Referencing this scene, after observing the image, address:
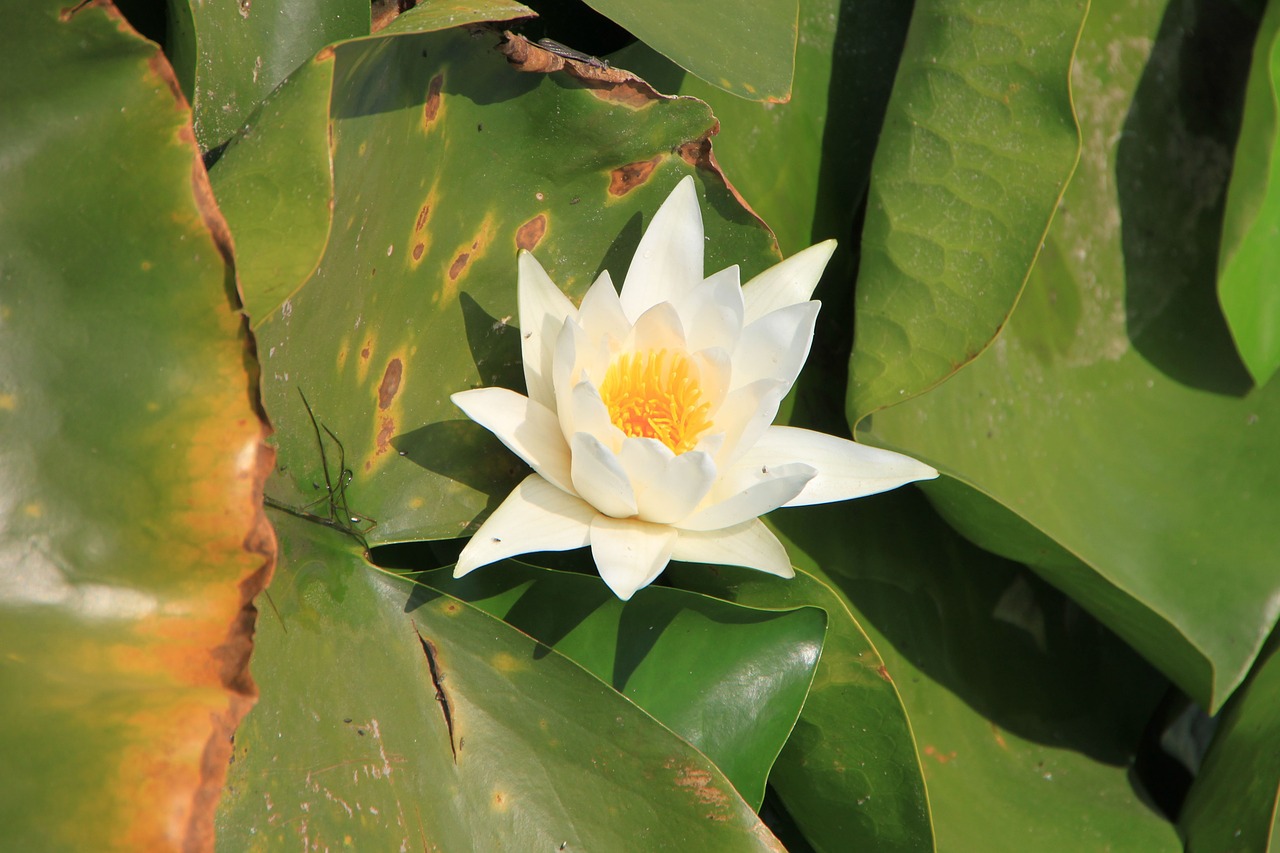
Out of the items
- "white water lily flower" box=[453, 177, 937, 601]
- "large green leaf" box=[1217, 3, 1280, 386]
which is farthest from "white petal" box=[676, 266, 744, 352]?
"large green leaf" box=[1217, 3, 1280, 386]

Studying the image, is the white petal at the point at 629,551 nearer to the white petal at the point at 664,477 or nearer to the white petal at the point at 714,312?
the white petal at the point at 664,477

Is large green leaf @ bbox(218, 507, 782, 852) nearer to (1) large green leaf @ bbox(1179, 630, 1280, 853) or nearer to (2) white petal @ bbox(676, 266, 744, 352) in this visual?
(2) white petal @ bbox(676, 266, 744, 352)

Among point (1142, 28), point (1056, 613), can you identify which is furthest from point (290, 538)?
point (1142, 28)

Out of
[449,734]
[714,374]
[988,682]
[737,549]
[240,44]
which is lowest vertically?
[988,682]

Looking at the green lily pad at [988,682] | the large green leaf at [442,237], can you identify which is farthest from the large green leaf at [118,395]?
the green lily pad at [988,682]

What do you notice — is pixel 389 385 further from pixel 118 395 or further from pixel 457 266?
pixel 118 395

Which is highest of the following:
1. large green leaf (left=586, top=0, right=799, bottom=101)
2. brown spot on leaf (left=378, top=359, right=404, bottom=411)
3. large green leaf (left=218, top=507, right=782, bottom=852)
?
large green leaf (left=586, top=0, right=799, bottom=101)

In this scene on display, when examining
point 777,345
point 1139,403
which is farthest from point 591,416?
point 1139,403
